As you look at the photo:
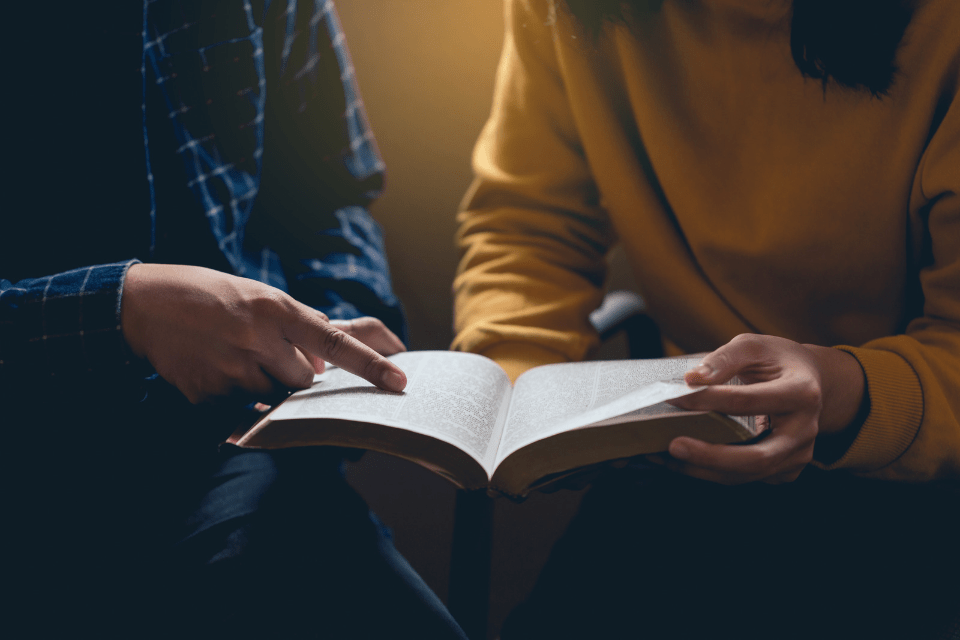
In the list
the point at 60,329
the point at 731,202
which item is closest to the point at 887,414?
the point at 731,202

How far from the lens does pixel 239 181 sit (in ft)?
2.30

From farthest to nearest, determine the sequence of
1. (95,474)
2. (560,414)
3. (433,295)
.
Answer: (433,295) < (95,474) < (560,414)

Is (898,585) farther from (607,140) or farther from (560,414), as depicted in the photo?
(607,140)

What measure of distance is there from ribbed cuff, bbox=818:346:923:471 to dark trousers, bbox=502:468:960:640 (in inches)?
3.8

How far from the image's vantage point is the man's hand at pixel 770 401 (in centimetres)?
37

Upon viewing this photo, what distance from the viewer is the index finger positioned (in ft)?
1.51

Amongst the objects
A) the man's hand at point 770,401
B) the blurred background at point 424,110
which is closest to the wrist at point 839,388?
the man's hand at point 770,401

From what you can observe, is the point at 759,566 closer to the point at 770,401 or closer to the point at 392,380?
the point at 770,401

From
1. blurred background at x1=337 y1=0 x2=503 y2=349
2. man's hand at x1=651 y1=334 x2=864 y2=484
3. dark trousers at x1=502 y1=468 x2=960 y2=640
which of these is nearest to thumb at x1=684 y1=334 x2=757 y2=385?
man's hand at x1=651 y1=334 x2=864 y2=484

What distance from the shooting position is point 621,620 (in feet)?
1.61

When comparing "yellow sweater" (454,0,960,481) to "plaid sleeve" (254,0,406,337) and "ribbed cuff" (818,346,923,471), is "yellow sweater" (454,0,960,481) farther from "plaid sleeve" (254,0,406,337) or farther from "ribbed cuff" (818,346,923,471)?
"plaid sleeve" (254,0,406,337)

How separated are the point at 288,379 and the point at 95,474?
9.4 inches

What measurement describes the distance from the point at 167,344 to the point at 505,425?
0.30 m

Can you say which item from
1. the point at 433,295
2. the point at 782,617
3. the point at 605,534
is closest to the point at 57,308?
the point at 605,534
